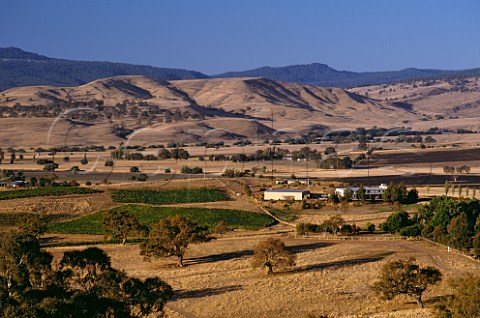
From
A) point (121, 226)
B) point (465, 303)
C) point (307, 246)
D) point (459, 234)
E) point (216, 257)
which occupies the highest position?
point (465, 303)

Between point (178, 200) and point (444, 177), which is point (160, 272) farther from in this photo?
point (444, 177)

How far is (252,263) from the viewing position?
40094mm

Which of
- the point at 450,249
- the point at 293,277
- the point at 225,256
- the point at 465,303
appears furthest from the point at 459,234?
the point at 465,303

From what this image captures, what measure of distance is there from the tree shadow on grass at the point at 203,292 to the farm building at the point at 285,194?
99.3ft

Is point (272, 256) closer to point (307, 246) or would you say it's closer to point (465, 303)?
point (307, 246)

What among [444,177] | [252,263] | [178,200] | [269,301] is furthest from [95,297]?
[444,177]

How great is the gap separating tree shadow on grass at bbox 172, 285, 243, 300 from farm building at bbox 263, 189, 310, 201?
30279mm

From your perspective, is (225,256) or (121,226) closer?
(225,256)

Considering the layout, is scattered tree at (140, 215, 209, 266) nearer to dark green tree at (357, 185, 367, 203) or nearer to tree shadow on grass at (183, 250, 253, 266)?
tree shadow on grass at (183, 250, 253, 266)

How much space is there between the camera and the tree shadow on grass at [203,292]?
3550cm

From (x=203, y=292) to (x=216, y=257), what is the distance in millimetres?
8896

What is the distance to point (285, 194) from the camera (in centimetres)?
6744

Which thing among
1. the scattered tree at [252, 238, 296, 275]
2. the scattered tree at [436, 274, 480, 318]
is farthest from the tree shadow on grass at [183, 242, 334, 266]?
the scattered tree at [436, 274, 480, 318]

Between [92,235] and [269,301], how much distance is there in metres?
23.0
